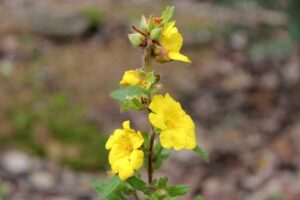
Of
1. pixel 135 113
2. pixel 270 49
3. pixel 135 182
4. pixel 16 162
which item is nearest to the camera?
pixel 135 182

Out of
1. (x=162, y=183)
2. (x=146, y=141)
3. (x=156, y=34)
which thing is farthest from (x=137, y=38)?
(x=162, y=183)

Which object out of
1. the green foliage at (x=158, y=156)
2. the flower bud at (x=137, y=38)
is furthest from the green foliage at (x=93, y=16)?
the flower bud at (x=137, y=38)

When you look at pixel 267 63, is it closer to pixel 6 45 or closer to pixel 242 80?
pixel 242 80

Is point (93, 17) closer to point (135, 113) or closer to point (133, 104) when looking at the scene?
point (135, 113)

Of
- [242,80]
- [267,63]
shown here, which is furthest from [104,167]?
[267,63]

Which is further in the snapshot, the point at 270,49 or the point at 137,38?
the point at 270,49

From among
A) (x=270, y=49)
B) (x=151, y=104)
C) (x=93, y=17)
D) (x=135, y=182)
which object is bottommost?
(x=135, y=182)
